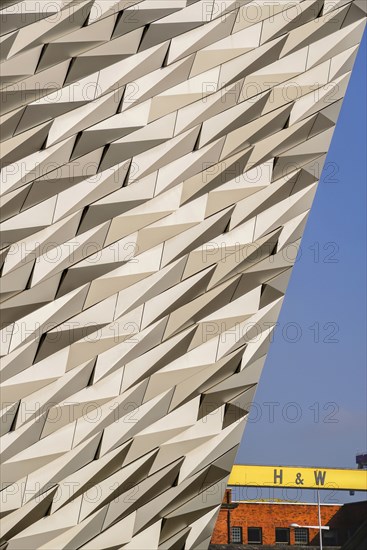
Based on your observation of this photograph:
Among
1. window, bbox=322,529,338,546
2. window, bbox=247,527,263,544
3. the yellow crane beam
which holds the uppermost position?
the yellow crane beam

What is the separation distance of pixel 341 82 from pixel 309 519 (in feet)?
146

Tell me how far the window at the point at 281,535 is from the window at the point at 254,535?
113 cm

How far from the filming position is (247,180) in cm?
1512

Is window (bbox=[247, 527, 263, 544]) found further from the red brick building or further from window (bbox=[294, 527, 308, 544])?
window (bbox=[294, 527, 308, 544])

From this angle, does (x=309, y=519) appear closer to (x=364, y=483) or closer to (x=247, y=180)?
(x=364, y=483)

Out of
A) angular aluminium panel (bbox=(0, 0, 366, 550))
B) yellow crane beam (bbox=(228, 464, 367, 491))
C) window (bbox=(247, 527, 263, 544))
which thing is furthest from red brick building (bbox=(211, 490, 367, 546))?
angular aluminium panel (bbox=(0, 0, 366, 550))

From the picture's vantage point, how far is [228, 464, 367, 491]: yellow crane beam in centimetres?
5603

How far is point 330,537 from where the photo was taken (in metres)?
56.4

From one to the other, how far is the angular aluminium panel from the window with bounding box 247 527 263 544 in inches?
1544

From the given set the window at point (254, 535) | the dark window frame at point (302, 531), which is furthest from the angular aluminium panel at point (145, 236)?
the dark window frame at point (302, 531)

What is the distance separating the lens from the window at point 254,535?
5306cm

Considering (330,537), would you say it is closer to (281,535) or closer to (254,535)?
(281,535)

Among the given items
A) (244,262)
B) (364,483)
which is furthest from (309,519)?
(244,262)

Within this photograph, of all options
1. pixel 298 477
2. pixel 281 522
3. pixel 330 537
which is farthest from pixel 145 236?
pixel 330 537
